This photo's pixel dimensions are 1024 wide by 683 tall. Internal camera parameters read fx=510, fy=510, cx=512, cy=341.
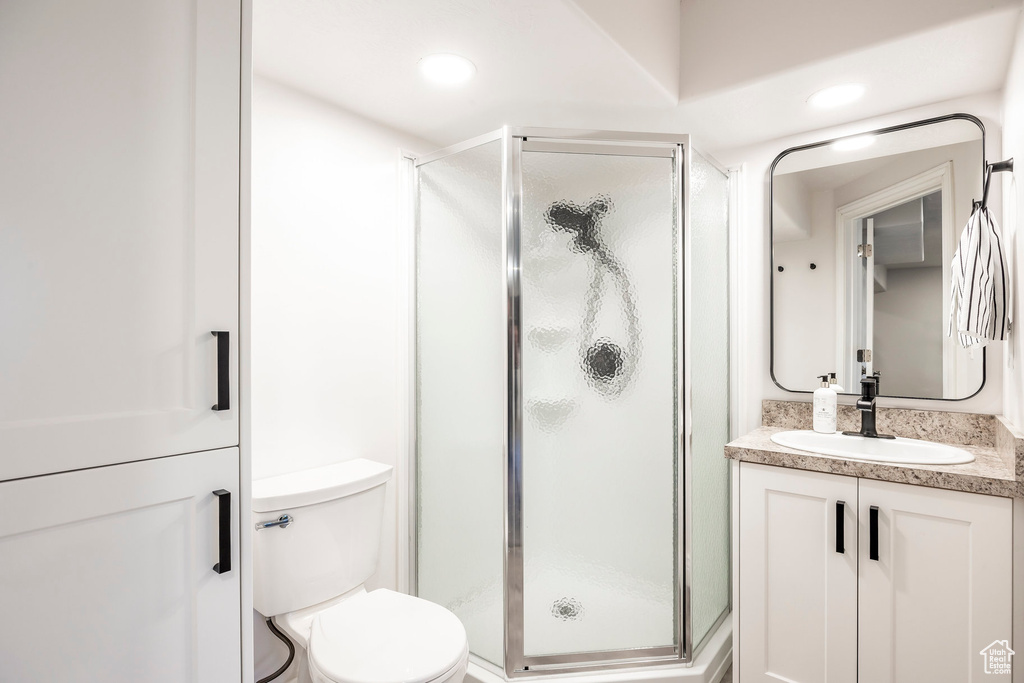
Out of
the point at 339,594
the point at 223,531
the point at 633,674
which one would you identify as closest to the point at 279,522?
the point at 339,594

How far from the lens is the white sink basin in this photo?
1560 millimetres

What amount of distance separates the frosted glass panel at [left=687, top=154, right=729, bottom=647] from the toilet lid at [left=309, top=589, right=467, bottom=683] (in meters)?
0.92

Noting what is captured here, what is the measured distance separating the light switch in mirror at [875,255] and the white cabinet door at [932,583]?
1.86 ft

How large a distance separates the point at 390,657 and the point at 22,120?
4.20 ft

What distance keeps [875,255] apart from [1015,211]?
1.59ft

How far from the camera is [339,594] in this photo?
161 cm

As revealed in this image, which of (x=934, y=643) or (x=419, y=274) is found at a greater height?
(x=419, y=274)

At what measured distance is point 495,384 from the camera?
1766 millimetres

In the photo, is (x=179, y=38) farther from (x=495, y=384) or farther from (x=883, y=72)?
(x=883, y=72)

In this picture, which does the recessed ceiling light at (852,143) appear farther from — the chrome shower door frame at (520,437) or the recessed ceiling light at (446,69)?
the recessed ceiling light at (446,69)

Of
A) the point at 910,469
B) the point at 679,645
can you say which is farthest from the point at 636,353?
the point at 679,645

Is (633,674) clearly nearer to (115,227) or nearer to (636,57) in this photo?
(115,227)

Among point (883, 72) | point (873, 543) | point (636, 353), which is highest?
point (883, 72)

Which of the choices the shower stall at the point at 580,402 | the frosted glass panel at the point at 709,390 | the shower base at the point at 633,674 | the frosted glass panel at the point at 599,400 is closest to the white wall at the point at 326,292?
the shower stall at the point at 580,402
